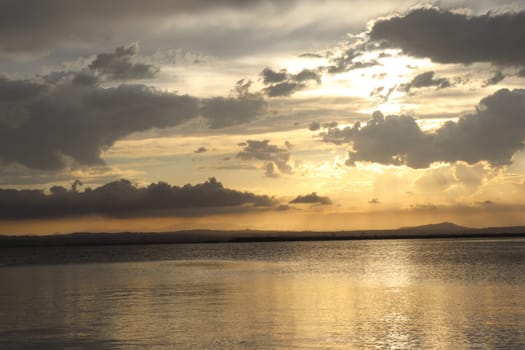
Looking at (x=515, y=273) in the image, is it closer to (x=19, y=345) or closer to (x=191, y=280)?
(x=191, y=280)

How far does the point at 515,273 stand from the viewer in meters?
72.2

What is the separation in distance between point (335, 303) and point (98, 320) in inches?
652

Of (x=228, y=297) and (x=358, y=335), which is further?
(x=228, y=297)

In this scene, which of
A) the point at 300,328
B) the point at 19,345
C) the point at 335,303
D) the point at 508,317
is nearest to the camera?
the point at 19,345

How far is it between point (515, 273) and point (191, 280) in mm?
36429

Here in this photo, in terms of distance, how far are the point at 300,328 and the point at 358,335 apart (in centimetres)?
360

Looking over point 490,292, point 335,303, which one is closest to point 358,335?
point 335,303

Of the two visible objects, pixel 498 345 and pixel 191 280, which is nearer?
pixel 498 345

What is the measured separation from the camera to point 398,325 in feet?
114

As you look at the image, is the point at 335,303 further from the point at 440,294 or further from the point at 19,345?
the point at 19,345

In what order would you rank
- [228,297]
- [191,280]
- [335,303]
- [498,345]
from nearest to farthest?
[498,345] → [335,303] → [228,297] → [191,280]

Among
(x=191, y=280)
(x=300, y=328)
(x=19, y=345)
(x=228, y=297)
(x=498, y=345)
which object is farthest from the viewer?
(x=191, y=280)

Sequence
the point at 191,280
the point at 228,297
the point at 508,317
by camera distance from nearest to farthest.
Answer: the point at 508,317, the point at 228,297, the point at 191,280

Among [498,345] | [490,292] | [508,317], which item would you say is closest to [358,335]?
[498,345]
